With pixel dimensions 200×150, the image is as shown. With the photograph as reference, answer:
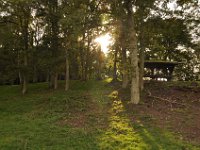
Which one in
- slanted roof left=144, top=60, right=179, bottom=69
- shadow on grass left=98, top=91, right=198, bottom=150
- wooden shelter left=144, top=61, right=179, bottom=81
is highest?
slanted roof left=144, top=60, right=179, bottom=69

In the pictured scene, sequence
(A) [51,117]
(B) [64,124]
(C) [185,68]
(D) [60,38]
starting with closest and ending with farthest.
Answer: (B) [64,124] < (A) [51,117] < (D) [60,38] < (C) [185,68]

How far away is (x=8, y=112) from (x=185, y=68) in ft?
109

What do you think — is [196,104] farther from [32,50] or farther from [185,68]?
[185,68]

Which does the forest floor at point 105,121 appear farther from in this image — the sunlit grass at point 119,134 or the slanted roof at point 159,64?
the slanted roof at point 159,64

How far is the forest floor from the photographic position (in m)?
14.0

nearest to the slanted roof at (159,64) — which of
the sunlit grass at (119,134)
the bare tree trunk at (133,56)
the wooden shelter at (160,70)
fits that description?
the wooden shelter at (160,70)

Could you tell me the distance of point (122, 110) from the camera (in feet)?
67.7

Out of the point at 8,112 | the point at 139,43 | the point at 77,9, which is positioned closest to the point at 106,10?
the point at 77,9

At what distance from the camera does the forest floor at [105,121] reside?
46.1 ft

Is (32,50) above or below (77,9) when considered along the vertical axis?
below

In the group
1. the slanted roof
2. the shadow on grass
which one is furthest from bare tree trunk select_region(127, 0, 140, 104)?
the slanted roof

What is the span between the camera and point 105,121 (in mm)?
18094

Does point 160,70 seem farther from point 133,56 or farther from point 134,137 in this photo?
point 134,137

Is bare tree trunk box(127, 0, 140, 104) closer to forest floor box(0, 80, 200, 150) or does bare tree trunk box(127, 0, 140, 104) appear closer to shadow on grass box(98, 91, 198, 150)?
forest floor box(0, 80, 200, 150)
